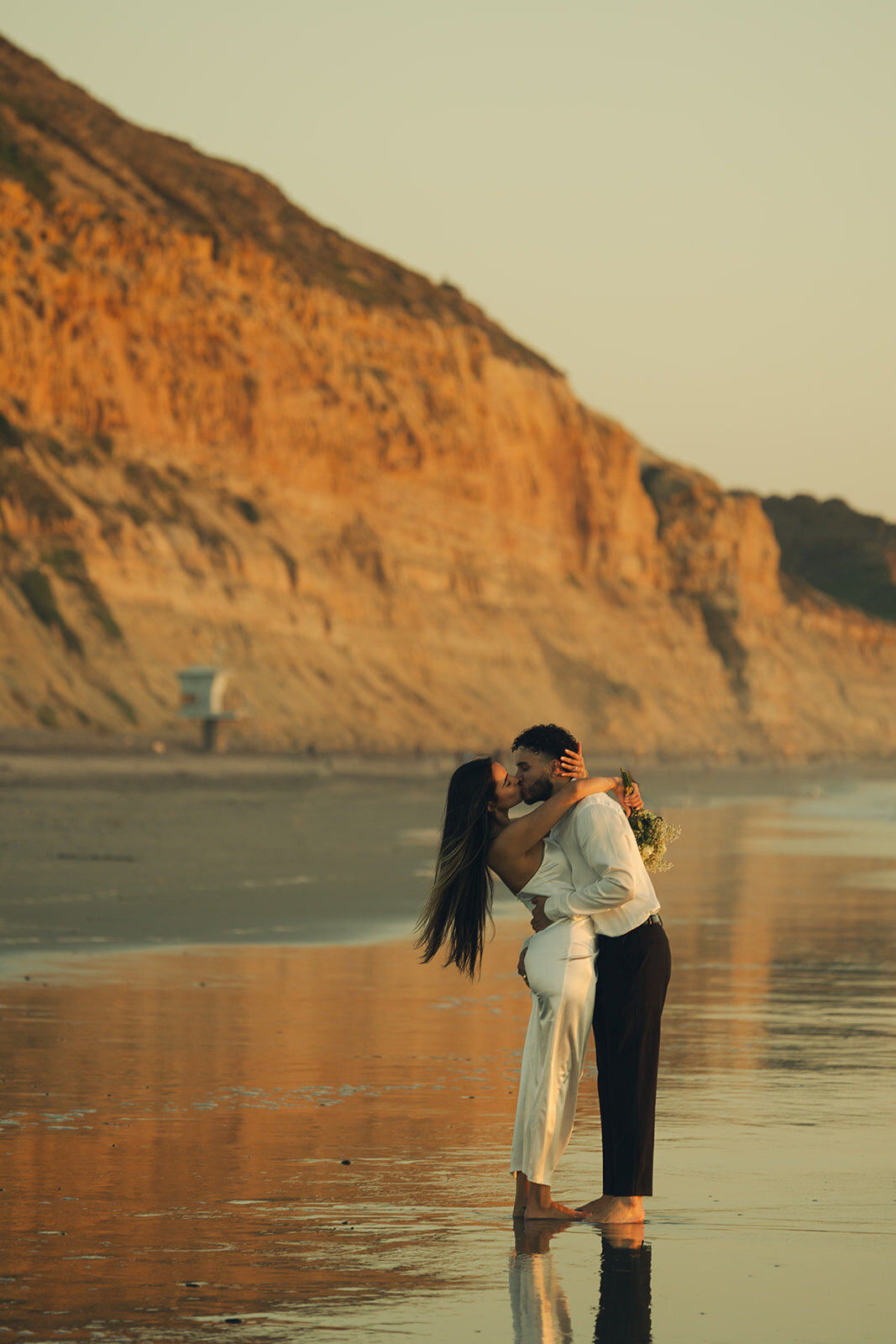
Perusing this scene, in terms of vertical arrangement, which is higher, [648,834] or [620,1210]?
[648,834]

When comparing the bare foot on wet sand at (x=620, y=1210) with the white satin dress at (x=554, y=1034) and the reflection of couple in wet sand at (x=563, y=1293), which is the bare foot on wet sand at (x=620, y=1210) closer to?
the reflection of couple in wet sand at (x=563, y=1293)

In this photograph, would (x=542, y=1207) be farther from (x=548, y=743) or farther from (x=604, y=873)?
(x=548, y=743)

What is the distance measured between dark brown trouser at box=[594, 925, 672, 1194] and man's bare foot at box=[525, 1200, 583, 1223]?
128 millimetres

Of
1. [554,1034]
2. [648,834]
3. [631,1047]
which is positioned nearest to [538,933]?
[554,1034]

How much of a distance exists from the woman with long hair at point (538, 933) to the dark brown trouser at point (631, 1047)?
0.24 ft

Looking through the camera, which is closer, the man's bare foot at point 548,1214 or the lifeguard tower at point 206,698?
the man's bare foot at point 548,1214

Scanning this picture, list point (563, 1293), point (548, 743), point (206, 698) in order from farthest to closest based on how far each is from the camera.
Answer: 1. point (206, 698)
2. point (548, 743)
3. point (563, 1293)

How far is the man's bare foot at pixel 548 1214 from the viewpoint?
567cm

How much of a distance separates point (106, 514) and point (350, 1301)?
2263 inches

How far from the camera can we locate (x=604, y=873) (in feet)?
18.6

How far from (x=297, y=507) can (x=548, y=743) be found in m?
67.7

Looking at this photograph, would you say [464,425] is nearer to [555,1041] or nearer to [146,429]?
[146,429]

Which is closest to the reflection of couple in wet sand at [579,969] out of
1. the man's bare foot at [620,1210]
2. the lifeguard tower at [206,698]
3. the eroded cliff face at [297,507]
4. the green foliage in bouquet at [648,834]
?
the man's bare foot at [620,1210]

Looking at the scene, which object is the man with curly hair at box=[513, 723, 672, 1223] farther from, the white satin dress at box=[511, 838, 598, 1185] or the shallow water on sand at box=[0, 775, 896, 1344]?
the shallow water on sand at box=[0, 775, 896, 1344]
